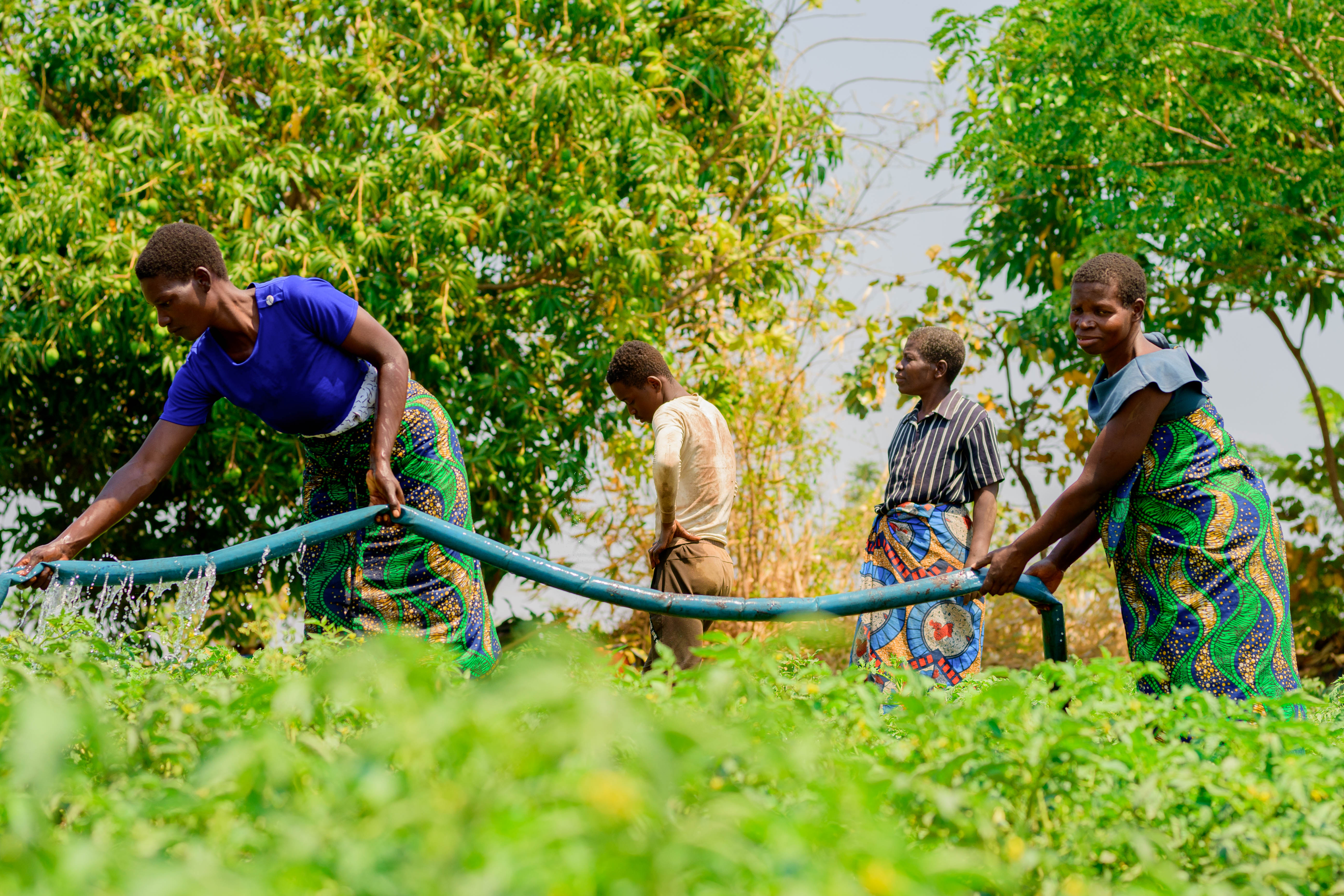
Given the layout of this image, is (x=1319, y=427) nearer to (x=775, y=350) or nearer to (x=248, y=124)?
(x=775, y=350)

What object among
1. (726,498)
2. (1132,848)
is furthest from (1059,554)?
(1132,848)

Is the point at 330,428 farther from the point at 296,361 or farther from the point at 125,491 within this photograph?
the point at 125,491

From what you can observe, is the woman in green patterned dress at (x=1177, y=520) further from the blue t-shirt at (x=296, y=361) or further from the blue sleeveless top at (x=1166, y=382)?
the blue t-shirt at (x=296, y=361)

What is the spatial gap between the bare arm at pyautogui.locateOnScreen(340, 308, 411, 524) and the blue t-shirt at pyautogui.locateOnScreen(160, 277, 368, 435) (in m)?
0.04

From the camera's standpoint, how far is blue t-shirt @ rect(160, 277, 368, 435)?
305cm

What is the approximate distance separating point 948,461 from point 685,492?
0.97 metres

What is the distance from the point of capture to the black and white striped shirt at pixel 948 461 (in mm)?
3658

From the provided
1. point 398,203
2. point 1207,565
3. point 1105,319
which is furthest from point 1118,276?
point 398,203

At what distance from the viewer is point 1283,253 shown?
7020 millimetres

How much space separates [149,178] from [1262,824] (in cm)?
595

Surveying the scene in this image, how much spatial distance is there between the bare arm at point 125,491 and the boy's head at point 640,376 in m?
1.50

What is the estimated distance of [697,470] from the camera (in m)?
4.15

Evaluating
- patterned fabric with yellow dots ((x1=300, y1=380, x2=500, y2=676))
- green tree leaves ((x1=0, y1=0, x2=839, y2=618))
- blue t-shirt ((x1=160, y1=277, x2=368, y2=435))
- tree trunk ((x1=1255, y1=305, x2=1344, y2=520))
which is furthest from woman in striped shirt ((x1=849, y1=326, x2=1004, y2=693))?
tree trunk ((x1=1255, y1=305, x2=1344, y2=520))

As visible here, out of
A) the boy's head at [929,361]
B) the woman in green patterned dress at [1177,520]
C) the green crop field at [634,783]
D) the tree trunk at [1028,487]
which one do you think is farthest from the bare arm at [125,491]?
Result: the tree trunk at [1028,487]
